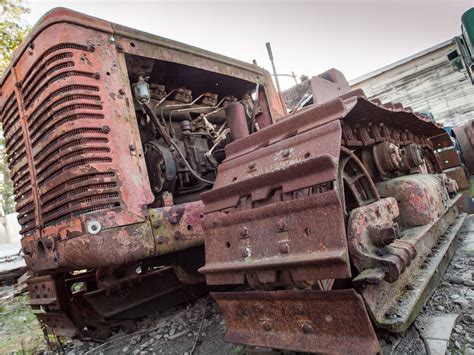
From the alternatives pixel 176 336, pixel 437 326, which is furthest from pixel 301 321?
pixel 176 336

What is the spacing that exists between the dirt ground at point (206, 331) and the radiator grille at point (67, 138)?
105 centimetres

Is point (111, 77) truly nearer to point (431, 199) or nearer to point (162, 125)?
point (162, 125)

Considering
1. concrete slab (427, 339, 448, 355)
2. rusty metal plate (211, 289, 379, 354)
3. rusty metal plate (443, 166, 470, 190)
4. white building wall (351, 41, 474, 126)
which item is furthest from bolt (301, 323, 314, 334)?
white building wall (351, 41, 474, 126)

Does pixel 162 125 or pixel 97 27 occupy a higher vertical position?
pixel 97 27

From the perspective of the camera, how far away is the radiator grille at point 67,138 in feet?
5.92

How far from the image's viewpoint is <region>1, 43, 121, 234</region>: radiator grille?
1.80 m

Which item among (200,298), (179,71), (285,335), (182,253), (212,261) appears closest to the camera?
(285,335)

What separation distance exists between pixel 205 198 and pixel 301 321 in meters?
0.74

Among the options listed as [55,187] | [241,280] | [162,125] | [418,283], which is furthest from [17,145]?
[418,283]

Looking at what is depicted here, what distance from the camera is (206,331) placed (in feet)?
7.50

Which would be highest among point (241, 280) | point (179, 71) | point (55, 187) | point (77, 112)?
point (179, 71)

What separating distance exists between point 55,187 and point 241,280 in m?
1.23

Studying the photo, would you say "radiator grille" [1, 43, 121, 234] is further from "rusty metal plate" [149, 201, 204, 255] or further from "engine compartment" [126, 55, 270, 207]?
"engine compartment" [126, 55, 270, 207]

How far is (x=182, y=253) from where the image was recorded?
2424 millimetres
